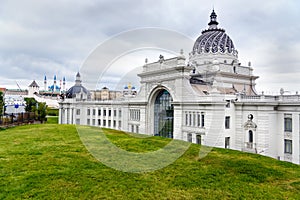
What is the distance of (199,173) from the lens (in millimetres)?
8227

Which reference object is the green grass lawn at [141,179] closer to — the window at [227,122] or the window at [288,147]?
the window at [288,147]

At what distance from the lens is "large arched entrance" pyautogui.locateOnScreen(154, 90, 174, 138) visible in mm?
26734

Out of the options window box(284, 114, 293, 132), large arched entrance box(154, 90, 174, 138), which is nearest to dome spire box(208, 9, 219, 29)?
large arched entrance box(154, 90, 174, 138)

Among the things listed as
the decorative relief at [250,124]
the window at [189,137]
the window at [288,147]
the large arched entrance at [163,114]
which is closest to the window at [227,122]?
the decorative relief at [250,124]

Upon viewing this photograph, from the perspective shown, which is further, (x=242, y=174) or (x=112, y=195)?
(x=242, y=174)

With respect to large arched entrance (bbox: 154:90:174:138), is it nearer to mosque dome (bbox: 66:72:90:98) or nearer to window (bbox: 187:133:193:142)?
window (bbox: 187:133:193:142)

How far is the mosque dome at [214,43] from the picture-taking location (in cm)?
3178

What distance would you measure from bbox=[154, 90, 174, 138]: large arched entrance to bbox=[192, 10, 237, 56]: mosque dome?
9738mm

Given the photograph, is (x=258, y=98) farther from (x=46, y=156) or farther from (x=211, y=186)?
(x=46, y=156)

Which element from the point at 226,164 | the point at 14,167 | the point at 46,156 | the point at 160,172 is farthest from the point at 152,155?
the point at 14,167

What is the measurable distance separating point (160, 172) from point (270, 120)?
50.9 ft

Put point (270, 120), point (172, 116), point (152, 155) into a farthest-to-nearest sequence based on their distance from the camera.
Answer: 1. point (172, 116)
2. point (270, 120)
3. point (152, 155)

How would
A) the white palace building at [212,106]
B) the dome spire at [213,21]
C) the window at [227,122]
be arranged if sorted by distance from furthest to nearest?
1. the dome spire at [213,21]
2. the window at [227,122]
3. the white palace building at [212,106]

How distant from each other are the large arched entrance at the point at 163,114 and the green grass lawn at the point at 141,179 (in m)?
16.5
